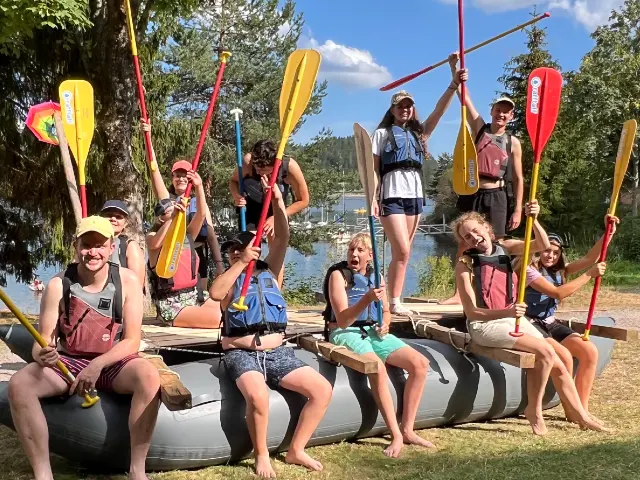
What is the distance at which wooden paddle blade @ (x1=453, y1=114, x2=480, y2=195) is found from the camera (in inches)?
199

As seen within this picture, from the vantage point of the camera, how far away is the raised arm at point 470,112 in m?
5.13

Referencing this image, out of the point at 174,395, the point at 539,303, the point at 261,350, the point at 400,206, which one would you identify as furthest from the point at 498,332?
the point at 174,395

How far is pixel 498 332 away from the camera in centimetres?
424

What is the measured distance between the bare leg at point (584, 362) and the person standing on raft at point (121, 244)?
2.87m

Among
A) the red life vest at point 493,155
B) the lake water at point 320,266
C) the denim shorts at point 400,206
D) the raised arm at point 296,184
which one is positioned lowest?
the lake water at point 320,266

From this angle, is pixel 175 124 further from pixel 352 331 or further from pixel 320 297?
pixel 352 331

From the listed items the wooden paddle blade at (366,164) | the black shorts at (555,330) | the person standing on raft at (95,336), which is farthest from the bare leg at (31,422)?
the black shorts at (555,330)

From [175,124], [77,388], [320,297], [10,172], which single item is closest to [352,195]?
[175,124]

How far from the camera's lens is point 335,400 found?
13.0 feet

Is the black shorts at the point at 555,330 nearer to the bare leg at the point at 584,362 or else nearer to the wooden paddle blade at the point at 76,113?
the bare leg at the point at 584,362

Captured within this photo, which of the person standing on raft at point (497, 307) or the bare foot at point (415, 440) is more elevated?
the person standing on raft at point (497, 307)

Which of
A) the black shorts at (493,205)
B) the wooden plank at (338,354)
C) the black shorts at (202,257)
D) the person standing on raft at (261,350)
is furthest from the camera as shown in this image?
the black shorts at (202,257)

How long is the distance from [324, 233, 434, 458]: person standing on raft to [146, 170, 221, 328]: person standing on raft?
1101 mm

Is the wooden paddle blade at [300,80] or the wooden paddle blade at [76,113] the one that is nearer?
the wooden paddle blade at [300,80]
